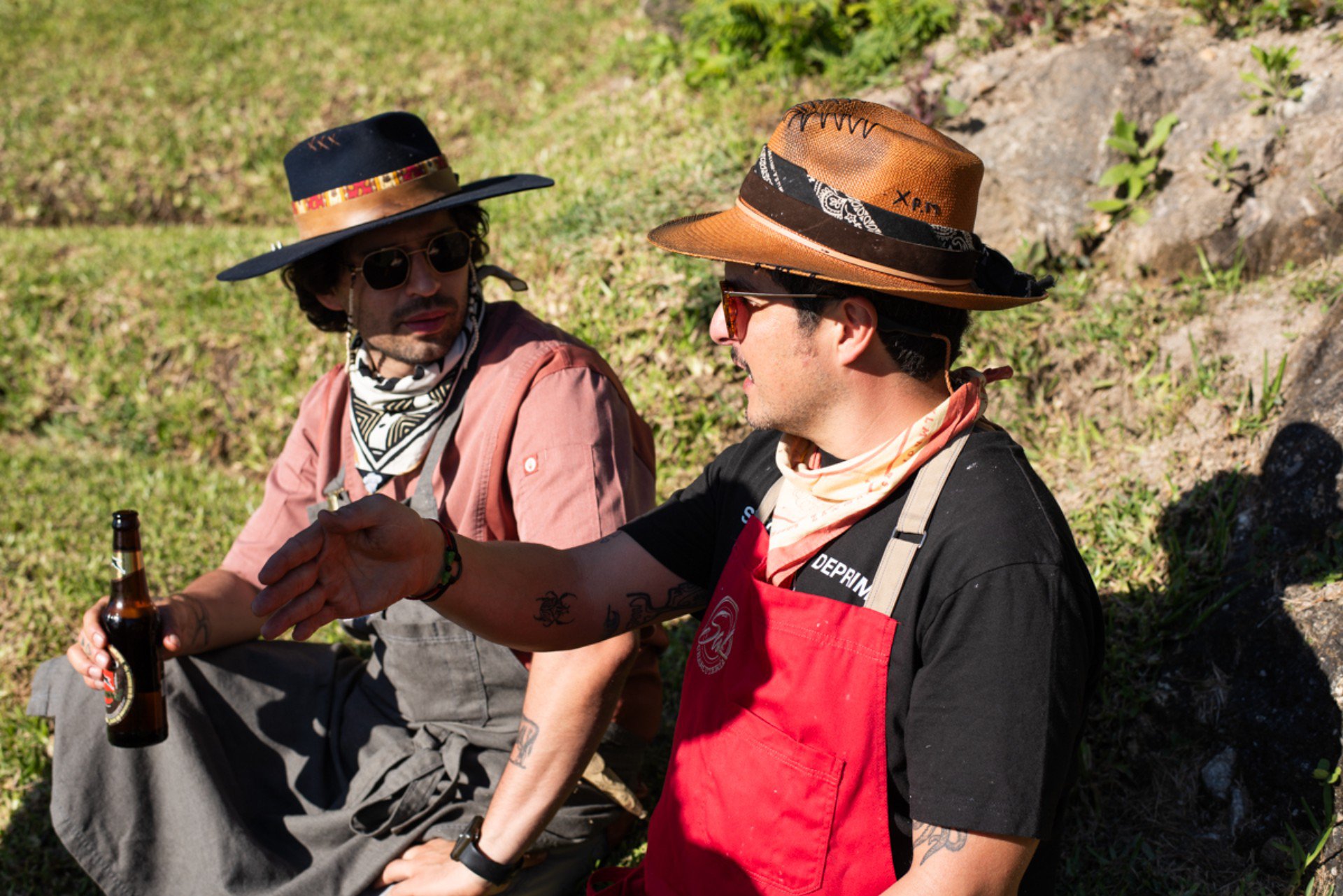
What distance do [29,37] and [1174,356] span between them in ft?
39.2

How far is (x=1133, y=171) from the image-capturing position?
504 cm

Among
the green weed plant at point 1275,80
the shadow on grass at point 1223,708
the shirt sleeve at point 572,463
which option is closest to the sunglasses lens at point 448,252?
the shirt sleeve at point 572,463

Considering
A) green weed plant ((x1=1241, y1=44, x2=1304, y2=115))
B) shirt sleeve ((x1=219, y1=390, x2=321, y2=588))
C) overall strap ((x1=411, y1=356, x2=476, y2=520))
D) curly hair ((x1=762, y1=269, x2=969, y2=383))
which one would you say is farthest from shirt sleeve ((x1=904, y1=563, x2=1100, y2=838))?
green weed plant ((x1=1241, y1=44, x2=1304, y2=115))

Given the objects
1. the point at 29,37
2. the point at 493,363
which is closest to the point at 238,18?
the point at 29,37

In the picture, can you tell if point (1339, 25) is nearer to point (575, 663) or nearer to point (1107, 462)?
point (1107, 462)

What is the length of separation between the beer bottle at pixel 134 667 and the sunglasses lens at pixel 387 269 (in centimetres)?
106

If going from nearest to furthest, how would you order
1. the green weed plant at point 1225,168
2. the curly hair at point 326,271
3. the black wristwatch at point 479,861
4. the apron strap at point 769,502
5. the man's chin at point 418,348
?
1. the apron strap at point 769,502
2. the black wristwatch at point 479,861
3. the man's chin at point 418,348
4. the curly hair at point 326,271
5. the green weed plant at point 1225,168

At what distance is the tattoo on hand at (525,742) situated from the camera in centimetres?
285

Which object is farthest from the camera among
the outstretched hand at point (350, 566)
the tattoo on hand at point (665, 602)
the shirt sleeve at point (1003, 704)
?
the tattoo on hand at point (665, 602)

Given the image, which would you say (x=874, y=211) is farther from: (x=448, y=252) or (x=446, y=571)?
(x=448, y=252)

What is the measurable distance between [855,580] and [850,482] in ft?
0.66

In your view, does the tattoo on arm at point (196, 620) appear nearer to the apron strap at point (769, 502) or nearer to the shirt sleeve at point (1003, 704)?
the apron strap at point (769, 502)

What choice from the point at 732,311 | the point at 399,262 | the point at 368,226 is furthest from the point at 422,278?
the point at 732,311

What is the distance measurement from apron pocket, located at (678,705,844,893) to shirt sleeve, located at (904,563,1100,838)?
0.79 ft
